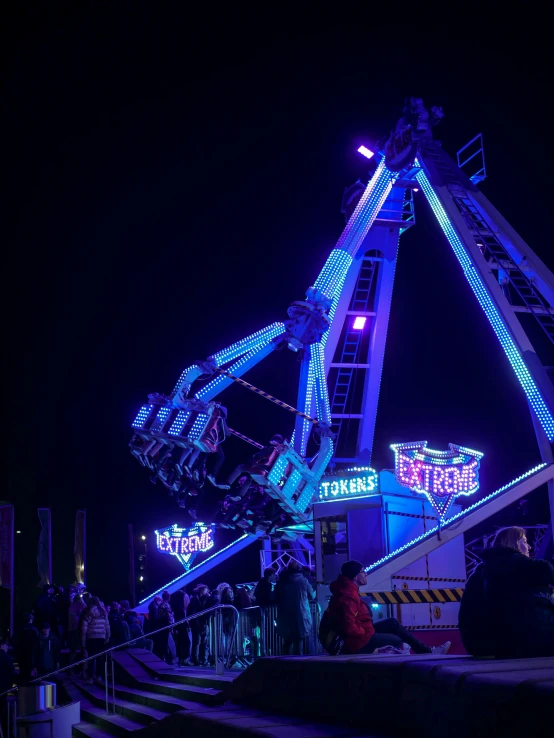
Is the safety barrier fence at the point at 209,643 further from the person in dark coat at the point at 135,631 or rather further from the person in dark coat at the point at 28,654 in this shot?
the person in dark coat at the point at 135,631

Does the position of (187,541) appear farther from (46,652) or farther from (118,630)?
(46,652)

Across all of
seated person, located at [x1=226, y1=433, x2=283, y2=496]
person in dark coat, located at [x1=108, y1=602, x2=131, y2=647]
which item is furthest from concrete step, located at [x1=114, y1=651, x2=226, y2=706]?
seated person, located at [x1=226, y1=433, x2=283, y2=496]

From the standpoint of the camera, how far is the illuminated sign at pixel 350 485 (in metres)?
22.3

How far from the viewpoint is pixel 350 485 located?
23000 millimetres

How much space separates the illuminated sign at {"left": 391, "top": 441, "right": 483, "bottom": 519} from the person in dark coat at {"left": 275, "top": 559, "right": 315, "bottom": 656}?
26.2 ft

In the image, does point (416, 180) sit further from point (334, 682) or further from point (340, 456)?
point (334, 682)

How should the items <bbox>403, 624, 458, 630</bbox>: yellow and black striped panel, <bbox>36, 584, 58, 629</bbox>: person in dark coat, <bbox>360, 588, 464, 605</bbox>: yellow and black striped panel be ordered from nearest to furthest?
<bbox>360, 588, 464, 605</bbox>: yellow and black striped panel → <bbox>403, 624, 458, 630</bbox>: yellow and black striped panel → <bbox>36, 584, 58, 629</bbox>: person in dark coat

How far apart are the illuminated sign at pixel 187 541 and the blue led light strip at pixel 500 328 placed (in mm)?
16357

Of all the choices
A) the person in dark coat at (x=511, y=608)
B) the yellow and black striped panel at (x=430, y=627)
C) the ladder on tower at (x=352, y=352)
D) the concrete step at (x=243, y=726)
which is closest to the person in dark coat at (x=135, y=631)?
the yellow and black striped panel at (x=430, y=627)

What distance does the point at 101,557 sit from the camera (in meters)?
44.1

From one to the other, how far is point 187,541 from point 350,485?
13.6m

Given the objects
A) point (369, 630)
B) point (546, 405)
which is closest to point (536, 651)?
point (369, 630)

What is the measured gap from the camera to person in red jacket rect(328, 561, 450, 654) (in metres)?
9.98

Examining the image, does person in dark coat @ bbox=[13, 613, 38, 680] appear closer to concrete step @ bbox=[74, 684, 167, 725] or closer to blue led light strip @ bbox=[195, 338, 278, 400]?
concrete step @ bbox=[74, 684, 167, 725]
